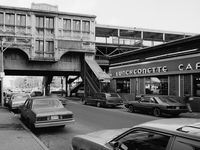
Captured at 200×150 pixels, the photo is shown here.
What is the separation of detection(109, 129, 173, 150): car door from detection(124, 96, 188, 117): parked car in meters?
12.0

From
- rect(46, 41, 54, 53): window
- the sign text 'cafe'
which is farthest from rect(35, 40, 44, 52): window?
the sign text 'cafe'

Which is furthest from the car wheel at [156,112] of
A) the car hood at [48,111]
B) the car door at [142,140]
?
the car door at [142,140]

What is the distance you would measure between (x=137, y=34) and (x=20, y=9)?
64.4 feet

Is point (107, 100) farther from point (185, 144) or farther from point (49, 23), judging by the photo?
point (185, 144)

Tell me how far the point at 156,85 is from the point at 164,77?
A: 138cm

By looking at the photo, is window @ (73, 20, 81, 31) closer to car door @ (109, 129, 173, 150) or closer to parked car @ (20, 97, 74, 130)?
parked car @ (20, 97, 74, 130)

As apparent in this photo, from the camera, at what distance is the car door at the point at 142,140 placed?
3067 mm

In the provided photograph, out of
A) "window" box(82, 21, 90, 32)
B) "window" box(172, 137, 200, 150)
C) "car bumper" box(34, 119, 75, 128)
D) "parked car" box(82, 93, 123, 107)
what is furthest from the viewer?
"window" box(82, 21, 90, 32)

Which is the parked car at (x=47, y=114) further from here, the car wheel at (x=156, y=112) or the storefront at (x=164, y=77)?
the storefront at (x=164, y=77)

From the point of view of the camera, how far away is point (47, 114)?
31.5 ft

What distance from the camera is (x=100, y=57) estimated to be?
1475 inches

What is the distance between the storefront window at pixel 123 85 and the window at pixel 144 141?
957 inches

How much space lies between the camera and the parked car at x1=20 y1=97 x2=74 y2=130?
9.47m

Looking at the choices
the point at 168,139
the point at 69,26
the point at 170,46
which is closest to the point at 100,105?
the point at 170,46
